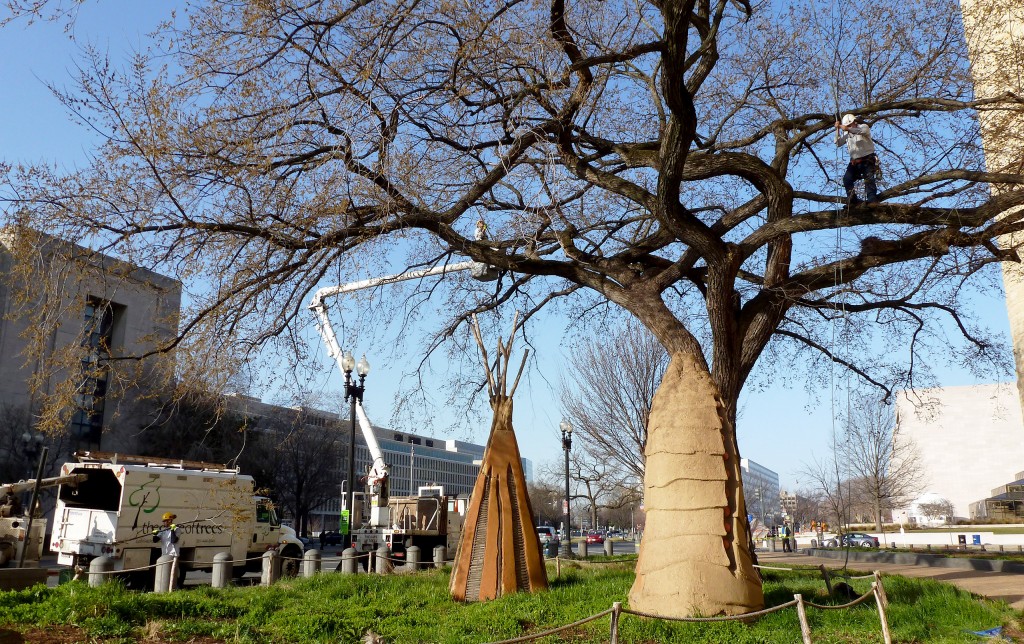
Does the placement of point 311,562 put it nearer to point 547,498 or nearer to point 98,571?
point 98,571

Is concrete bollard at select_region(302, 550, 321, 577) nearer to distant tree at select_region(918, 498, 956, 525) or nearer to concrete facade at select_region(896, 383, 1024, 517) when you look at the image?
distant tree at select_region(918, 498, 956, 525)

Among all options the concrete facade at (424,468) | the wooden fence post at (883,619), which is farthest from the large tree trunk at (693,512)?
the concrete facade at (424,468)

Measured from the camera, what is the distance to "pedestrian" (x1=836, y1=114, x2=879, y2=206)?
9.36m

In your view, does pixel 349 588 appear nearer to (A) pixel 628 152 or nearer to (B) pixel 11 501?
(A) pixel 628 152

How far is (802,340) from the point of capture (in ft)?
47.8

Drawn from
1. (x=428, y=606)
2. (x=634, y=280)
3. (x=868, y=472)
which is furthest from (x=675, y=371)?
(x=868, y=472)

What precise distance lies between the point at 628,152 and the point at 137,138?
632 cm

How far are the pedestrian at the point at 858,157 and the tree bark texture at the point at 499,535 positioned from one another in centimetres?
579

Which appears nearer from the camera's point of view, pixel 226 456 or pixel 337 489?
pixel 226 456

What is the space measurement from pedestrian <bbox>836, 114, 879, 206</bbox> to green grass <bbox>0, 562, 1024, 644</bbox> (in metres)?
4.92

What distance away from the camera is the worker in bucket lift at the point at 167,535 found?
15.8 meters

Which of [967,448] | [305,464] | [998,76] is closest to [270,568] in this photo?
[998,76]

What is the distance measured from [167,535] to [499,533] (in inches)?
360

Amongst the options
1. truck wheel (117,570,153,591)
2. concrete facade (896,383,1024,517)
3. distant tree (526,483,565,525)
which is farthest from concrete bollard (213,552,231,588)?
concrete facade (896,383,1024,517)
